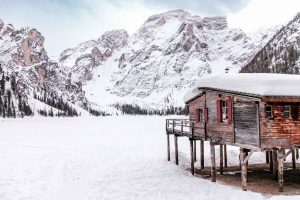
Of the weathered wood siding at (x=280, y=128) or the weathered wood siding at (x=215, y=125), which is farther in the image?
the weathered wood siding at (x=215, y=125)

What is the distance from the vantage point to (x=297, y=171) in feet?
137

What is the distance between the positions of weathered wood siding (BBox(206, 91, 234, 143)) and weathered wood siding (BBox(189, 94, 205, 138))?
3.81ft

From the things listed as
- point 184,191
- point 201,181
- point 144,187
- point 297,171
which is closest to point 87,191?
point 144,187

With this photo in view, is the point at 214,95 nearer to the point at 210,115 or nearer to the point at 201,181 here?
the point at 210,115

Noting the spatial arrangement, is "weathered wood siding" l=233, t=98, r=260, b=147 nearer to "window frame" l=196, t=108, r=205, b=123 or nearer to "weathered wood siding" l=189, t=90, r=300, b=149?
"weathered wood siding" l=189, t=90, r=300, b=149

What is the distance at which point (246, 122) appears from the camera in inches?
1264

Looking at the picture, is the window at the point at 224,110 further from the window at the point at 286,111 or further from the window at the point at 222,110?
the window at the point at 286,111

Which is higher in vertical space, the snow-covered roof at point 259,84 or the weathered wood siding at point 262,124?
the snow-covered roof at point 259,84

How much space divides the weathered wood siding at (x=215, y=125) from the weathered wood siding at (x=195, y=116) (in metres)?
1.16

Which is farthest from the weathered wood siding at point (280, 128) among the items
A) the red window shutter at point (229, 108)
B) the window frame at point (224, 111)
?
the window frame at point (224, 111)

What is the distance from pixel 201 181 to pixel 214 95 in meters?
7.07

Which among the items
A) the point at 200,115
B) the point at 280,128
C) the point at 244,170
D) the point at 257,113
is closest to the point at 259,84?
the point at 257,113

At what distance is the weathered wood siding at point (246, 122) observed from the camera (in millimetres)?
31078

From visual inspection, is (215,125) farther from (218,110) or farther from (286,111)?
(286,111)
